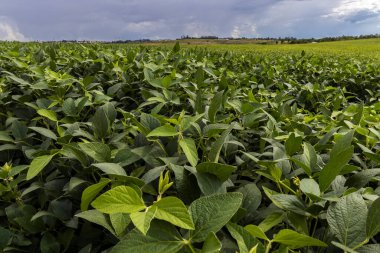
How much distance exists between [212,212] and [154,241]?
0.16m

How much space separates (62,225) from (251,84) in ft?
8.25

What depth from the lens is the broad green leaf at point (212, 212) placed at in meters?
0.87

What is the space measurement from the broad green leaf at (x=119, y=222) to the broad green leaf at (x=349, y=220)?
23.3 inches

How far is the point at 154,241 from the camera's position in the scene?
85 centimetres

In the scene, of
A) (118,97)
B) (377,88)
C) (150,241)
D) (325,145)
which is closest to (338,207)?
(150,241)

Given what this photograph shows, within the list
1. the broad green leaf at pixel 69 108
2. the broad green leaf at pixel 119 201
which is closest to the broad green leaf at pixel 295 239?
the broad green leaf at pixel 119 201

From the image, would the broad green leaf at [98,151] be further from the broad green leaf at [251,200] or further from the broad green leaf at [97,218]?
the broad green leaf at [251,200]

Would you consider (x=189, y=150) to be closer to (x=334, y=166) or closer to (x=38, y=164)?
(x=334, y=166)

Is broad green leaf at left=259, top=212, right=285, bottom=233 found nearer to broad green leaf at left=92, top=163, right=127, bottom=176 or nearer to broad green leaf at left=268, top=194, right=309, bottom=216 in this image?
broad green leaf at left=268, top=194, right=309, bottom=216

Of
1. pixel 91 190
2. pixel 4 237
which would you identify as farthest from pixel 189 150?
pixel 4 237

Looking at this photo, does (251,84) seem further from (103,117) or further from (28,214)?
(28,214)

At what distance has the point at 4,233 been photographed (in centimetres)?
130

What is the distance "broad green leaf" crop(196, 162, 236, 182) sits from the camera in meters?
1.15

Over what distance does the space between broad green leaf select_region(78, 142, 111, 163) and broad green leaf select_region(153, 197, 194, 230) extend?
0.58m
